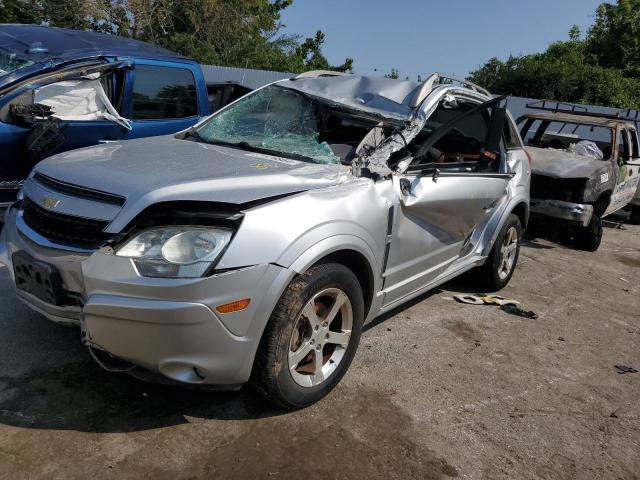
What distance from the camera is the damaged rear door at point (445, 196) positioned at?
3566 mm

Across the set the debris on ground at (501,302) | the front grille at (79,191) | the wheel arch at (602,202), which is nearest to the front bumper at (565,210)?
the wheel arch at (602,202)

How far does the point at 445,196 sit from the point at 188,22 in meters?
24.1

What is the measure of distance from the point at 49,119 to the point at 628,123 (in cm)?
843

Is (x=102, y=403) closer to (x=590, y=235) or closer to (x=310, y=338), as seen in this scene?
(x=310, y=338)

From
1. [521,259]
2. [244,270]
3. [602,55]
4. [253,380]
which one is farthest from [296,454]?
[602,55]

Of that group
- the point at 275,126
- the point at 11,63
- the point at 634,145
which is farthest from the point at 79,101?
the point at 634,145

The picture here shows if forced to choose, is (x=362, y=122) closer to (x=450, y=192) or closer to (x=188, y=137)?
(x=450, y=192)

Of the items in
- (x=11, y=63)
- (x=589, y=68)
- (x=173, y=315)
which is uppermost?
(x=589, y=68)

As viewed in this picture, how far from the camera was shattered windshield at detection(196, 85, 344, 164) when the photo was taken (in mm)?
3611

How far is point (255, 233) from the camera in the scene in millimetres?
2578

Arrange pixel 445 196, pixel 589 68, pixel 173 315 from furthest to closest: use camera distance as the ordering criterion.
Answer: pixel 589 68
pixel 445 196
pixel 173 315

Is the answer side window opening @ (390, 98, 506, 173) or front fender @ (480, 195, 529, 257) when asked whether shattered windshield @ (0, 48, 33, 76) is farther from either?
front fender @ (480, 195, 529, 257)

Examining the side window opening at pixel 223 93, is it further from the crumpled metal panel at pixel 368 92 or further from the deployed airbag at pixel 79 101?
the crumpled metal panel at pixel 368 92

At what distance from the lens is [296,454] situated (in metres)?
2.74
